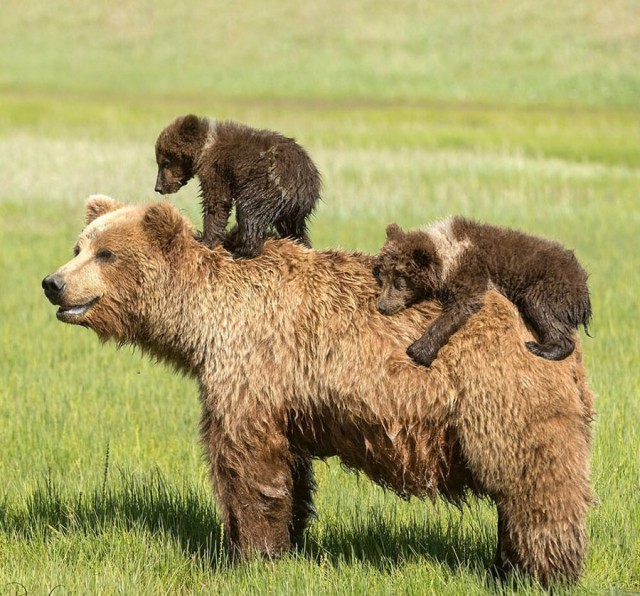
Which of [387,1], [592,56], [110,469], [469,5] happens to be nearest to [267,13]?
[387,1]

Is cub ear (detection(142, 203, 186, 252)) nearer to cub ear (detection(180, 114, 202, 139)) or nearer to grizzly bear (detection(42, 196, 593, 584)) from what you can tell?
grizzly bear (detection(42, 196, 593, 584))

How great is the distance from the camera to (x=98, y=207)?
5660mm

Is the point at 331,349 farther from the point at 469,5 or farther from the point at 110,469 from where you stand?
the point at 469,5

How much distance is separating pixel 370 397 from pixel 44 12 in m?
61.7

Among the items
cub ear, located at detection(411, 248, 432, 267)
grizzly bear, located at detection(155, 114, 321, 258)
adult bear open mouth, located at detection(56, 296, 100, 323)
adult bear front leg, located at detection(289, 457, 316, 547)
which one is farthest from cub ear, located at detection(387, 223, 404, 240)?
adult bear open mouth, located at detection(56, 296, 100, 323)

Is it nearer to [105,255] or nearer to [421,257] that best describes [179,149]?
[105,255]

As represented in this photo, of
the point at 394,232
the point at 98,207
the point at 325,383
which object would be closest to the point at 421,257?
the point at 394,232

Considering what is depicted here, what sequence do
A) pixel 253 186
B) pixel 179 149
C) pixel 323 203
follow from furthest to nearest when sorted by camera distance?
pixel 323 203 → pixel 179 149 → pixel 253 186

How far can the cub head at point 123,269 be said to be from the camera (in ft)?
17.3

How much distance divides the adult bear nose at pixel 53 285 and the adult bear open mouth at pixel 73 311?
0.32 ft

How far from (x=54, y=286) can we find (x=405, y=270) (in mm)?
1600

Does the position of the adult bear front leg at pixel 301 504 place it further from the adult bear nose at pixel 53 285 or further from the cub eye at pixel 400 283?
the adult bear nose at pixel 53 285

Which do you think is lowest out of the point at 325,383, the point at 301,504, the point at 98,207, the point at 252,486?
the point at 301,504

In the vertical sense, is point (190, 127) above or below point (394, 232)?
above
